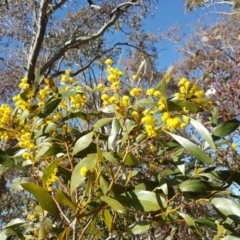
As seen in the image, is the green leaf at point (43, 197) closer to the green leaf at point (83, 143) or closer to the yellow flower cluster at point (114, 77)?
the green leaf at point (83, 143)

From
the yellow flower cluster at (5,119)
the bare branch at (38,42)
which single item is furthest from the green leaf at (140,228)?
the bare branch at (38,42)

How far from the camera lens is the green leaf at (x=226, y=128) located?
1.02 metres

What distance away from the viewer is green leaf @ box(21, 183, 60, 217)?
85 cm

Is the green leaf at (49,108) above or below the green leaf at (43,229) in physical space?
above

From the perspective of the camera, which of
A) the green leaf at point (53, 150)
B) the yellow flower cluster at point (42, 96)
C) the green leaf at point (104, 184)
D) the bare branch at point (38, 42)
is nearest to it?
the green leaf at point (104, 184)

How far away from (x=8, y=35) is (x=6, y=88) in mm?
1297

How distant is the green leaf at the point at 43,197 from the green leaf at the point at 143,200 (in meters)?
0.16

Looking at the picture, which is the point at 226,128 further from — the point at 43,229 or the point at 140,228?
the point at 43,229

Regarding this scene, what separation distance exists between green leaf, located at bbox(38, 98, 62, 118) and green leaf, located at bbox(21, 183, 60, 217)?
29 cm

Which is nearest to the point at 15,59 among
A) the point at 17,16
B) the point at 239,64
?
the point at 17,16

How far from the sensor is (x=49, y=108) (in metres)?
1.12

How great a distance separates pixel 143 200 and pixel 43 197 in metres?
0.23

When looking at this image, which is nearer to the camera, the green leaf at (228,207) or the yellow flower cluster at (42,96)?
the green leaf at (228,207)

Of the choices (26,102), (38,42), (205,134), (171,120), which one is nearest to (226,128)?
(205,134)
